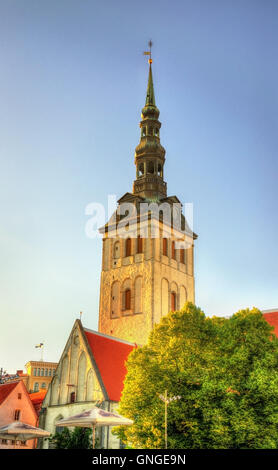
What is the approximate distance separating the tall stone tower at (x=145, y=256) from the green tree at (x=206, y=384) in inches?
930

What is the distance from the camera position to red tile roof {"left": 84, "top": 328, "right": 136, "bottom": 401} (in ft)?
131

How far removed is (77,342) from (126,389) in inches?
548

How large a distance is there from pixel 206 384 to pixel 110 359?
18.5 meters

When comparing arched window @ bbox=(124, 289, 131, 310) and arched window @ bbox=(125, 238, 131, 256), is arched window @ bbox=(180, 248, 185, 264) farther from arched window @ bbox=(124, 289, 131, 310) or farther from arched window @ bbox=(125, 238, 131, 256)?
arched window @ bbox=(124, 289, 131, 310)

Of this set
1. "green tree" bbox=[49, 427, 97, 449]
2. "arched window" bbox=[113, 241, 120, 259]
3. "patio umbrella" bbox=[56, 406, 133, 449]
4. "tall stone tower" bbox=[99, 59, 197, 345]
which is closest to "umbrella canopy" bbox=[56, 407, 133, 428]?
"patio umbrella" bbox=[56, 406, 133, 449]

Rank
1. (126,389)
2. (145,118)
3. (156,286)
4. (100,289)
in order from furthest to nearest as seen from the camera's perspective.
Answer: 1. (145,118)
2. (100,289)
3. (156,286)
4. (126,389)

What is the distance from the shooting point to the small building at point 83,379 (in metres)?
39.1

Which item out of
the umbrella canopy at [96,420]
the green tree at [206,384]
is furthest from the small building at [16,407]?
the umbrella canopy at [96,420]

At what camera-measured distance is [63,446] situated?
31.5 m

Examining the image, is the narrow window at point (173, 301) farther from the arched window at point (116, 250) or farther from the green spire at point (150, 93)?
the green spire at point (150, 93)

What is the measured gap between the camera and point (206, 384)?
25.5m

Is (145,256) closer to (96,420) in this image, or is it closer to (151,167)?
(151,167)

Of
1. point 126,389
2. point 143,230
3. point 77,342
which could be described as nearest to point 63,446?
point 126,389

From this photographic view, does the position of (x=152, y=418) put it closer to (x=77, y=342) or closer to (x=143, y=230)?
(x=77, y=342)
